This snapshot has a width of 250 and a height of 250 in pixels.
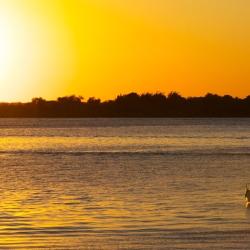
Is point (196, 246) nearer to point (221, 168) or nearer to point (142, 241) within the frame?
point (142, 241)

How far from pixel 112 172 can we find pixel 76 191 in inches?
405

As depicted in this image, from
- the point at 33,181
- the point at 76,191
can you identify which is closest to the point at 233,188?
the point at 76,191

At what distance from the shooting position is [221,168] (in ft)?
133

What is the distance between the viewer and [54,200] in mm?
25797

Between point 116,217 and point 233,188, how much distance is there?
8829 mm

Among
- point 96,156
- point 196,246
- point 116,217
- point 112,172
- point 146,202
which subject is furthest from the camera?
Result: point 96,156

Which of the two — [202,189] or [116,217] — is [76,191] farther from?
[116,217]

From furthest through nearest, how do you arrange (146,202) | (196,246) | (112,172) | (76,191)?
Answer: (112,172), (76,191), (146,202), (196,246)

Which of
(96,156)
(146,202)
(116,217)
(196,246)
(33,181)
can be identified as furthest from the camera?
(96,156)

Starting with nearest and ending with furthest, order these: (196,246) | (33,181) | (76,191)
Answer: (196,246) → (76,191) → (33,181)

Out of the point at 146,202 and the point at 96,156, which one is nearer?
the point at 146,202

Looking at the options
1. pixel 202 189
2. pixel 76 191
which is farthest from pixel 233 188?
pixel 76 191

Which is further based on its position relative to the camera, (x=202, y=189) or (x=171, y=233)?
(x=202, y=189)

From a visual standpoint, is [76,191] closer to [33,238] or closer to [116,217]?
[116,217]
